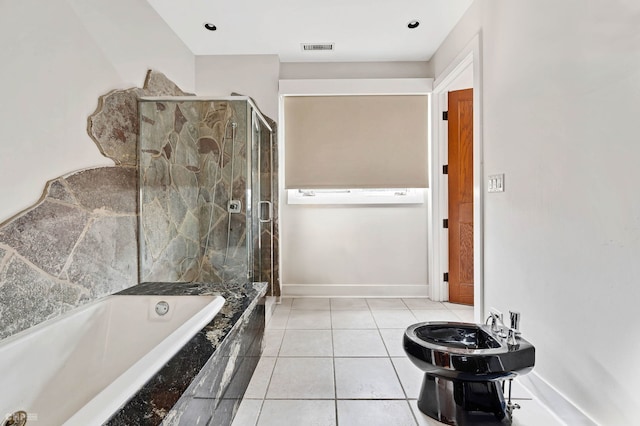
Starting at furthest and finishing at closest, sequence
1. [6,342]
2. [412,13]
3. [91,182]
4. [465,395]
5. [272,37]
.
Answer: [272,37], [412,13], [91,182], [465,395], [6,342]

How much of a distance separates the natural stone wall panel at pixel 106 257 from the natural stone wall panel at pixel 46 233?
0.08 metres

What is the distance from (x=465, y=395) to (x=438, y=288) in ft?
6.75

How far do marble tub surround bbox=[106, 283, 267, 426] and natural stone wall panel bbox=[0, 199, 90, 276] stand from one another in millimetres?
431

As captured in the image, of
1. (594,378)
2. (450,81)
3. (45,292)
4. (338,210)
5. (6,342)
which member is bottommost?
(594,378)

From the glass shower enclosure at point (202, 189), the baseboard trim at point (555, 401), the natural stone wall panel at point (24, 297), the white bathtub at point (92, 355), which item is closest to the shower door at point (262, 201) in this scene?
the glass shower enclosure at point (202, 189)

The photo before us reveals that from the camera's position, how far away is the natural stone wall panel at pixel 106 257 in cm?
182

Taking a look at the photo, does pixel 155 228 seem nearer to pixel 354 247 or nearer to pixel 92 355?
pixel 92 355

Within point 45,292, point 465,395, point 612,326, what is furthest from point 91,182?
point 612,326

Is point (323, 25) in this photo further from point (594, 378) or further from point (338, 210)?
point (594, 378)

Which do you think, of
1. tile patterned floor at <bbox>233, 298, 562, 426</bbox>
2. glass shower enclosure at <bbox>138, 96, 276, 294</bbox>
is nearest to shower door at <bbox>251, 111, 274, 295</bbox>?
glass shower enclosure at <bbox>138, 96, 276, 294</bbox>

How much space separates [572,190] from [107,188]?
2528 millimetres

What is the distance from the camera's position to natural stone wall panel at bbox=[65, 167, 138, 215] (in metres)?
1.80

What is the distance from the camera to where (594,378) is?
55.2 inches

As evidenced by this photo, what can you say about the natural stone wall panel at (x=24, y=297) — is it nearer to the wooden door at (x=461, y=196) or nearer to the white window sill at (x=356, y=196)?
the white window sill at (x=356, y=196)
